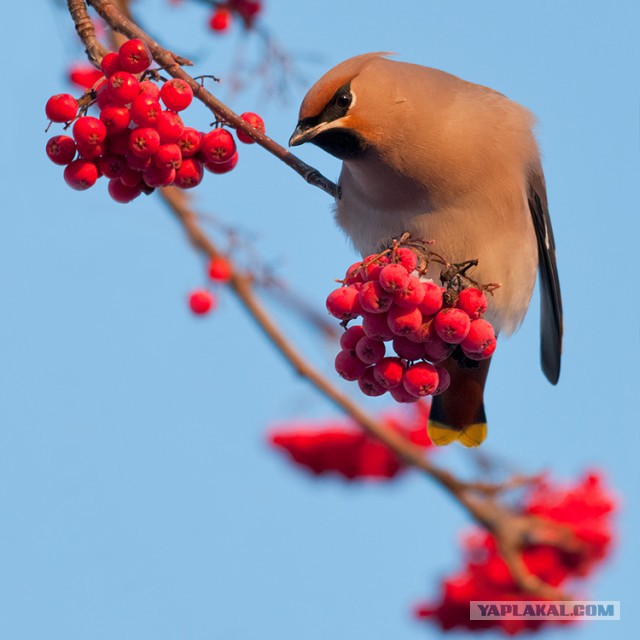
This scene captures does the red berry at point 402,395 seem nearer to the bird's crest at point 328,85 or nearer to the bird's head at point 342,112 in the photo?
the bird's head at point 342,112

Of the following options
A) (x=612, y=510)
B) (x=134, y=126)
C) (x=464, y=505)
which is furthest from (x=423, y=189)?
(x=612, y=510)

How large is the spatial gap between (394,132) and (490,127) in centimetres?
49

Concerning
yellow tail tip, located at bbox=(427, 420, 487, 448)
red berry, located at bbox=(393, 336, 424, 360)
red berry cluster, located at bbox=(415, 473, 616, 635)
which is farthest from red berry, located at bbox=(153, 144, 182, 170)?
red berry cluster, located at bbox=(415, 473, 616, 635)

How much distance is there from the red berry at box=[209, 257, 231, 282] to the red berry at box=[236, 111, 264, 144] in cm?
157

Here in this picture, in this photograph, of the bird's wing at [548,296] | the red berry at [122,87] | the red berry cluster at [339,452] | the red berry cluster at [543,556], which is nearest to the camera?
the red berry at [122,87]

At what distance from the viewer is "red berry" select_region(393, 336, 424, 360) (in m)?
2.75

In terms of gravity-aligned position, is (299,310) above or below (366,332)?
above

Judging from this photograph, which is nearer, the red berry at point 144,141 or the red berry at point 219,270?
the red berry at point 144,141

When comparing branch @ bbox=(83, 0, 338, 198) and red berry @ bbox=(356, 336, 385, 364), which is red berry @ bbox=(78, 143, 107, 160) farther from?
red berry @ bbox=(356, 336, 385, 364)

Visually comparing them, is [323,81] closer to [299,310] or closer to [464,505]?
[299,310]

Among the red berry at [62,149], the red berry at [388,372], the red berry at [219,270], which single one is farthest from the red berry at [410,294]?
the red berry at [219,270]

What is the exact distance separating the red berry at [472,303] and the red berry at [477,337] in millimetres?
25

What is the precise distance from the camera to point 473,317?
2.74 metres

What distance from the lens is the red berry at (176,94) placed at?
2.53 metres
